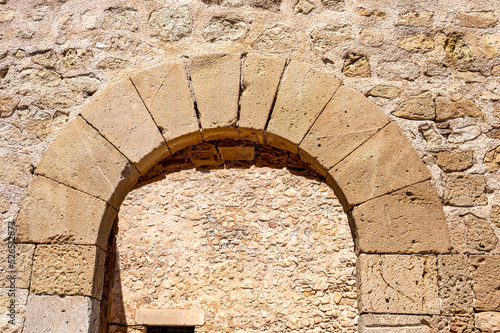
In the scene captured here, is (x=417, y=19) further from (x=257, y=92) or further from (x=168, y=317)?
(x=168, y=317)

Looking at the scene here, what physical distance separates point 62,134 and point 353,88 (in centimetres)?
175

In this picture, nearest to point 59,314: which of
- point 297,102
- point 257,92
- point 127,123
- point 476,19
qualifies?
point 127,123

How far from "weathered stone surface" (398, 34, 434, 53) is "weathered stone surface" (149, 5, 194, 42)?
Answer: 4.36ft

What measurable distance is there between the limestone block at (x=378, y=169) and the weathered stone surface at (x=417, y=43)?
56cm

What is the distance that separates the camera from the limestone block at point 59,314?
2.43 meters

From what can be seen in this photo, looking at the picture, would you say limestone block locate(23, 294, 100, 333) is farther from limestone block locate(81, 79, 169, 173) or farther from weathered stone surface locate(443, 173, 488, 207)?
weathered stone surface locate(443, 173, 488, 207)

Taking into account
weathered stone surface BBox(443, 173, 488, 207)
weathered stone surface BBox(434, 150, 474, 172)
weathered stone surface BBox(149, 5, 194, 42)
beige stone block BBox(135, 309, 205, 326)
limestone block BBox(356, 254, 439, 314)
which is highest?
weathered stone surface BBox(149, 5, 194, 42)

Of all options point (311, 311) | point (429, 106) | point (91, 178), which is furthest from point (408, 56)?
point (311, 311)

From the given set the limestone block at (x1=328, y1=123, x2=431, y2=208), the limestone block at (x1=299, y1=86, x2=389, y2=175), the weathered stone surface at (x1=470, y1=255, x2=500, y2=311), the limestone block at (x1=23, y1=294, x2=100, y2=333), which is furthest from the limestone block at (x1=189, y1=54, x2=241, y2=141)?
the weathered stone surface at (x1=470, y1=255, x2=500, y2=311)

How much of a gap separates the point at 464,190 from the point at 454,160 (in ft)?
0.58

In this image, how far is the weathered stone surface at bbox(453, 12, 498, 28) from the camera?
115 inches

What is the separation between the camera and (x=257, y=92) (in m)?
2.79

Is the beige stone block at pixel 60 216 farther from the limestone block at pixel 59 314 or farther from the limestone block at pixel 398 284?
the limestone block at pixel 398 284

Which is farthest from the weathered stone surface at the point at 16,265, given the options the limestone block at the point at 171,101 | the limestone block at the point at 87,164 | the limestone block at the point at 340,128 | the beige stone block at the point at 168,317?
the beige stone block at the point at 168,317
